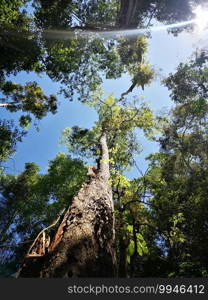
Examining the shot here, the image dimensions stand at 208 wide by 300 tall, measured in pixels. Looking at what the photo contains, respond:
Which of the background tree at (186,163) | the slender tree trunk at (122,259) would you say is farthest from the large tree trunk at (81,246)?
the background tree at (186,163)

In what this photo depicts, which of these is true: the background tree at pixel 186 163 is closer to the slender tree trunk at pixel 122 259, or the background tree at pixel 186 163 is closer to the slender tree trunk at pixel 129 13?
the slender tree trunk at pixel 122 259

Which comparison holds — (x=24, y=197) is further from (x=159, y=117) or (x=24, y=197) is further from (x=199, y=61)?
(x=199, y=61)

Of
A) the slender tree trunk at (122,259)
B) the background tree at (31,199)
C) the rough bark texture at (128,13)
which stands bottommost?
the slender tree trunk at (122,259)

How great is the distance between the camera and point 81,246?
3373 mm

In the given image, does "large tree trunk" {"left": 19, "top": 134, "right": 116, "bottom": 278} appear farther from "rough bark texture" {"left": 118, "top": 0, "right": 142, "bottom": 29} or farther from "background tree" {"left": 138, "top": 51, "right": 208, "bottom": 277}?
"rough bark texture" {"left": 118, "top": 0, "right": 142, "bottom": 29}

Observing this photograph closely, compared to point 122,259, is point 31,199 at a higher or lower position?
higher

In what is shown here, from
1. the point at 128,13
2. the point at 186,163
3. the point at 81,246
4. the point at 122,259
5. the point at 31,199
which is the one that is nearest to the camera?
the point at 81,246

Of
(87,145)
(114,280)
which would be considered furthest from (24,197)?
(114,280)

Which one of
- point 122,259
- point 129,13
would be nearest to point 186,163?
point 129,13

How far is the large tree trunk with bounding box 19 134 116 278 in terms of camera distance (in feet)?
9.81

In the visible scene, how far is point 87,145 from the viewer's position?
1886 cm

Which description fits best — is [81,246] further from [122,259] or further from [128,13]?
[128,13]

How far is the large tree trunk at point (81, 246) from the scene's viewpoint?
299cm

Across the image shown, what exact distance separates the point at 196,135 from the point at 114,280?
14106 millimetres
